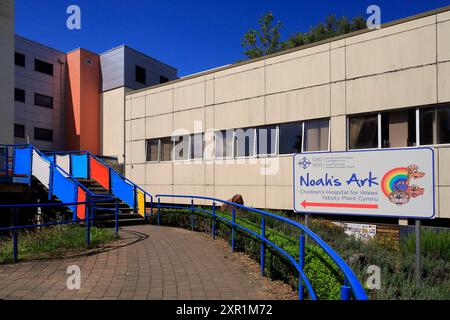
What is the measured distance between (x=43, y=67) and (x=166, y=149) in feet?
44.9

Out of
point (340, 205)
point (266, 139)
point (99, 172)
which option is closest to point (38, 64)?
point (99, 172)

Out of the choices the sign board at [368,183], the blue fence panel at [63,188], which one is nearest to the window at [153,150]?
the blue fence panel at [63,188]

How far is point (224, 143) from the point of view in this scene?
13.7m

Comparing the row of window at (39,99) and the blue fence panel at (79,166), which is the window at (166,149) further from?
the row of window at (39,99)

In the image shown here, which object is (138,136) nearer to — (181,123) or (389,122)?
(181,123)

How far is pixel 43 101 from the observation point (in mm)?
24156

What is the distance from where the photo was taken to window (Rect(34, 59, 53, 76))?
2384cm

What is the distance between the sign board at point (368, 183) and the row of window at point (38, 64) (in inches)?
874

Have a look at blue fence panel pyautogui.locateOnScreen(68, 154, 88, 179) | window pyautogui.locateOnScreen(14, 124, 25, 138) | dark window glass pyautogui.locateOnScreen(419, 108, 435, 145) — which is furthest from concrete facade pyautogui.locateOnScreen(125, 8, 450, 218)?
window pyautogui.locateOnScreen(14, 124, 25, 138)

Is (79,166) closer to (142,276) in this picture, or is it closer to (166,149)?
(166,149)

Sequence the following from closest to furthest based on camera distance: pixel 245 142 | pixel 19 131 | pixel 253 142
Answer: pixel 253 142
pixel 245 142
pixel 19 131

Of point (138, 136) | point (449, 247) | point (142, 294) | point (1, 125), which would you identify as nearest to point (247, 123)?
point (138, 136)

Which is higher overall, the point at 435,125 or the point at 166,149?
the point at 435,125

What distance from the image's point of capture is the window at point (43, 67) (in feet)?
78.2
